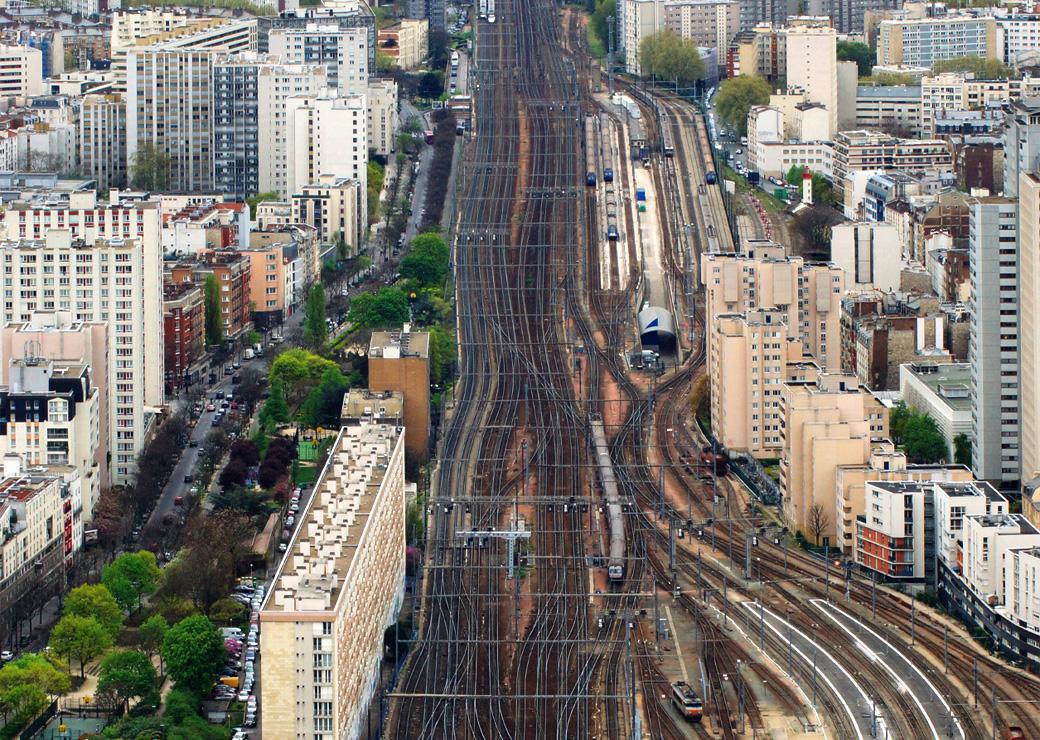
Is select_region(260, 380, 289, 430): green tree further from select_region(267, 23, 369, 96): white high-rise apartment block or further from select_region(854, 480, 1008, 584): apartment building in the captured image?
select_region(267, 23, 369, 96): white high-rise apartment block

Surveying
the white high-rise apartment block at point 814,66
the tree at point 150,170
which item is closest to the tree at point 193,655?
the tree at point 150,170

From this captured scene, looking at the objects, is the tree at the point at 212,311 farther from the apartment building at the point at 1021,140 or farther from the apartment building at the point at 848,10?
the apartment building at the point at 848,10

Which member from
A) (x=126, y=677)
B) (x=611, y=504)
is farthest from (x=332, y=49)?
(x=126, y=677)

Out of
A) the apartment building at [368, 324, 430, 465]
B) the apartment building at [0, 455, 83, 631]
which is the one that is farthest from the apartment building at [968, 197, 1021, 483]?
the apartment building at [0, 455, 83, 631]

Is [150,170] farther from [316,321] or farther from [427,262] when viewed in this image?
[316,321]

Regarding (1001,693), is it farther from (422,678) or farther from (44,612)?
(44,612)

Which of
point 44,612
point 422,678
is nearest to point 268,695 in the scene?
point 422,678

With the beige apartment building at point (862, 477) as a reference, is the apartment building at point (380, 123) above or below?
above
